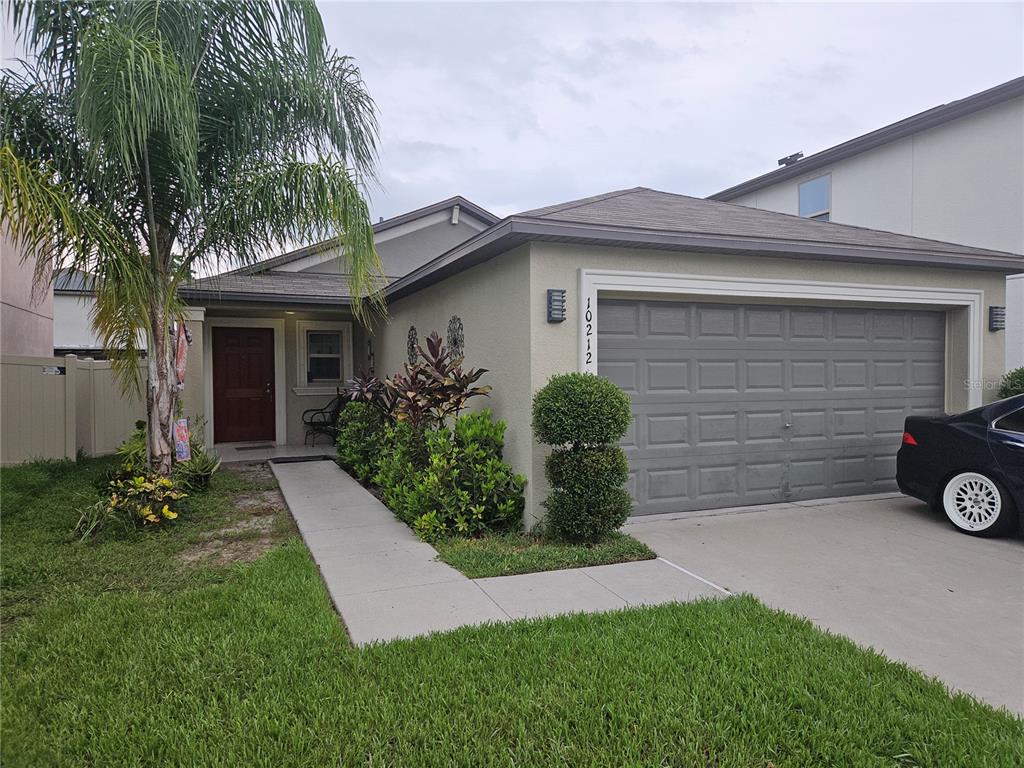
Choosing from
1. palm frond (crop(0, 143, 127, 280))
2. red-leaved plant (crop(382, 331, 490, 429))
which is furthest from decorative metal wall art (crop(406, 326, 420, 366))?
palm frond (crop(0, 143, 127, 280))

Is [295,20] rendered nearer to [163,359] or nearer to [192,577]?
[163,359]

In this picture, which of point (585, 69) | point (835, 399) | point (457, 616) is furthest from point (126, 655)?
point (585, 69)

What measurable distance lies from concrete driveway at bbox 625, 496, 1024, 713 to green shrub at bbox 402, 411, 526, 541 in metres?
1.22

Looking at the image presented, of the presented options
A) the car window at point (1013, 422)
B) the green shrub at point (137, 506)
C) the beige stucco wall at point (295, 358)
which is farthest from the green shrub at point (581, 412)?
the beige stucco wall at point (295, 358)

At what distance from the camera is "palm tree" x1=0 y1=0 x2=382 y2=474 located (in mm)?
5281

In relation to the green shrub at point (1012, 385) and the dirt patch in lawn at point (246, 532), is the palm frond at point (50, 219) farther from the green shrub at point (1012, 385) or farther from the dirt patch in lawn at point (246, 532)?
the green shrub at point (1012, 385)

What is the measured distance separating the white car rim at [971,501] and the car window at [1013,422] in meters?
0.48

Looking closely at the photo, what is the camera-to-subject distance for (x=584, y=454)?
5230 mm

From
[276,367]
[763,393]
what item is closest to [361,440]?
[276,367]

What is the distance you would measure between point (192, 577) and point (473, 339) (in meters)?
3.69

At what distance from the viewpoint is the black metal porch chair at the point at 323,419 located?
39.7 feet

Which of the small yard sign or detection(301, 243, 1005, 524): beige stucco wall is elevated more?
detection(301, 243, 1005, 524): beige stucco wall

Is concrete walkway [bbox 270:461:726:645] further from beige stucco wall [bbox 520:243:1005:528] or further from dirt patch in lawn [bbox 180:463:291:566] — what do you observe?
beige stucco wall [bbox 520:243:1005:528]

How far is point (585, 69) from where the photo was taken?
30.2ft
